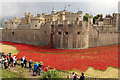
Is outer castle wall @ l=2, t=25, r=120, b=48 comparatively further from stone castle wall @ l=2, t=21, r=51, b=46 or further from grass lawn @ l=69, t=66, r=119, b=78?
grass lawn @ l=69, t=66, r=119, b=78

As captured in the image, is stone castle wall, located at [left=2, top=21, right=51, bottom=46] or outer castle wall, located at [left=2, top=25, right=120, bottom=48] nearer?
outer castle wall, located at [left=2, top=25, right=120, bottom=48]

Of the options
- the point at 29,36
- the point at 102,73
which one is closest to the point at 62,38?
the point at 29,36

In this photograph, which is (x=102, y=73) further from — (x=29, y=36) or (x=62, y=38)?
(x=29, y=36)

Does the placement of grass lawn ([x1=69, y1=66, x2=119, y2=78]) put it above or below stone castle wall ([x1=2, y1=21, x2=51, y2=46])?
below

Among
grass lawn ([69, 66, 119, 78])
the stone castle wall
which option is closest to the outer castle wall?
the stone castle wall

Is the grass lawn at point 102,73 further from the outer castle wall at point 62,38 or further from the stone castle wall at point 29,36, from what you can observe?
A: the stone castle wall at point 29,36

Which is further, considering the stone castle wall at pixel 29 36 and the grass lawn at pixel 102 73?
the stone castle wall at pixel 29 36

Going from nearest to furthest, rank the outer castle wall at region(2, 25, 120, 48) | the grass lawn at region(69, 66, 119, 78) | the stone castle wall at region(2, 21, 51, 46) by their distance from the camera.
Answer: the grass lawn at region(69, 66, 119, 78)
the outer castle wall at region(2, 25, 120, 48)
the stone castle wall at region(2, 21, 51, 46)

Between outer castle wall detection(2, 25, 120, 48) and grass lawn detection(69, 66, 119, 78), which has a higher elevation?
outer castle wall detection(2, 25, 120, 48)

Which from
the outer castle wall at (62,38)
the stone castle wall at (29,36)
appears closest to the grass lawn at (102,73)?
the outer castle wall at (62,38)

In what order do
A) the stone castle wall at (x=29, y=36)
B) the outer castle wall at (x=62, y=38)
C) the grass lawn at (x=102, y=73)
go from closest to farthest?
the grass lawn at (x=102, y=73), the outer castle wall at (x=62, y=38), the stone castle wall at (x=29, y=36)

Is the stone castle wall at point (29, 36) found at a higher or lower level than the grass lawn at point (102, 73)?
higher

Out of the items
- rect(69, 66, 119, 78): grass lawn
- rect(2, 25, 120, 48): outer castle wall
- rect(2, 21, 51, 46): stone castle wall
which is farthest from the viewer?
rect(2, 21, 51, 46): stone castle wall

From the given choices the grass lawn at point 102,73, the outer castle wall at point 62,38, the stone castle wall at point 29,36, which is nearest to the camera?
the grass lawn at point 102,73
